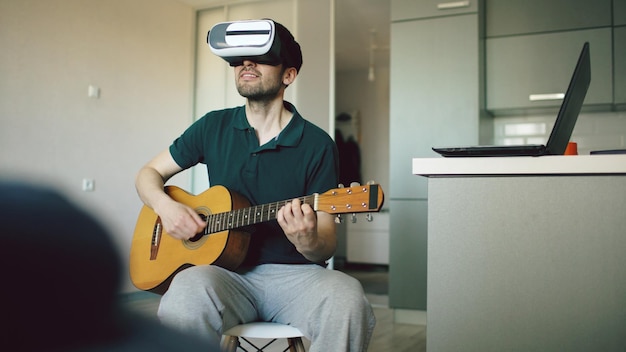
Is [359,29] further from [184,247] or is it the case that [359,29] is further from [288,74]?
[184,247]

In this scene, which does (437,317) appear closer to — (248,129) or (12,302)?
(248,129)

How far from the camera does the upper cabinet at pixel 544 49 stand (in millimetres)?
3619

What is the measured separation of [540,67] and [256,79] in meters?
2.58

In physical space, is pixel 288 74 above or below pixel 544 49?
below

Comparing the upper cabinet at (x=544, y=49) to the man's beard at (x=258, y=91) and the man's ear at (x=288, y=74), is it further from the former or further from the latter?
the man's beard at (x=258, y=91)

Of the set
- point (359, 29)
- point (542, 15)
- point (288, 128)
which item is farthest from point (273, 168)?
point (359, 29)

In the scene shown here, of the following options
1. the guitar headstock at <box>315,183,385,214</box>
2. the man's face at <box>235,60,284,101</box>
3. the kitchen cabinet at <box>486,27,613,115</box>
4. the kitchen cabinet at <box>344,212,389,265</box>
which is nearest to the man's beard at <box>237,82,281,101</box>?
the man's face at <box>235,60,284,101</box>

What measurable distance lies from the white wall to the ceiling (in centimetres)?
58

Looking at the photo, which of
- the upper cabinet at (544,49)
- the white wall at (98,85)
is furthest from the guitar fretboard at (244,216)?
the upper cabinet at (544,49)

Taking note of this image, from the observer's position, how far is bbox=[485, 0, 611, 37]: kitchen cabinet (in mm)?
3633

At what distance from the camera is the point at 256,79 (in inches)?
70.7

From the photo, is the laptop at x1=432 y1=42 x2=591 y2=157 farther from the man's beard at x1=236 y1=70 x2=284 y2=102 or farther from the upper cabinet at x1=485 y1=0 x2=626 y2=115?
the upper cabinet at x1=485 y1=0 x2=626 y2=115

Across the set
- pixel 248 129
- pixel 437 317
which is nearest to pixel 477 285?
pixel 437 317

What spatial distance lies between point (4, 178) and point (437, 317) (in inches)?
45.4
